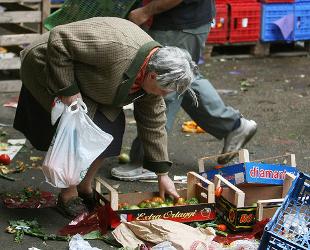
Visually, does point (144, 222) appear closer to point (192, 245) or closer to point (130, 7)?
point (192, 245)

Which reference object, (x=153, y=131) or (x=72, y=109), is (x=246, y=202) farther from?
(x=72, y=109)

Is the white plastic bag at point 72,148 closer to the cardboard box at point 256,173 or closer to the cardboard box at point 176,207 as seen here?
the cardboard box at point 176,207

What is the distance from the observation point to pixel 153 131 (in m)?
4.71

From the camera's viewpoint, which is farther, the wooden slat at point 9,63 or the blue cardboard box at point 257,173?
the wooden slat at point 9,63

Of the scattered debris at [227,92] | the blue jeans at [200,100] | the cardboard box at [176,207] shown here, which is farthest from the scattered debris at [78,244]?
the scattered debris at [227,92]

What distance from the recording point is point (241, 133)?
5.90m

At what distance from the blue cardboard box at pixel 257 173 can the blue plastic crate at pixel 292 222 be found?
0.75m

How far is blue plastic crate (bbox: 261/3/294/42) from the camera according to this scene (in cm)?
964

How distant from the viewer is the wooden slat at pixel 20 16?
7824 millimetres

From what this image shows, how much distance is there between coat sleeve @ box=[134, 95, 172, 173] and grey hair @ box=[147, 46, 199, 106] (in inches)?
18.2

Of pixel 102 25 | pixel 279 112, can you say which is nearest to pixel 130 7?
pixel 102 25

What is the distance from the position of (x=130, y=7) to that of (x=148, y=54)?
113cm

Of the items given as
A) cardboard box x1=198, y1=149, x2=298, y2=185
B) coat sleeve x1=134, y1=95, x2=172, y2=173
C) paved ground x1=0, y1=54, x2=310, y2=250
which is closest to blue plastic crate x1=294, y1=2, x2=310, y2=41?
paved ground x1=0, y1=54, x2=310, y2=250

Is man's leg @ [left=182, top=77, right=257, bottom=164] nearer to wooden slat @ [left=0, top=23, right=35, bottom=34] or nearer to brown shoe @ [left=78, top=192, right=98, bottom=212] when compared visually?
brown shoe @ [left=78, top=192, right=98, bottom=212]
